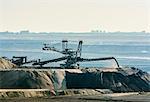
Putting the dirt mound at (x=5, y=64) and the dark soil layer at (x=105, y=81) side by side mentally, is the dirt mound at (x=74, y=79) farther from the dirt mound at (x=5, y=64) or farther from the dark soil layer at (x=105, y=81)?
the dirt mound at (x=5, y=64)

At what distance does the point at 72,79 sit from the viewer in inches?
1948

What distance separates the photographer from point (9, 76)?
156 feet

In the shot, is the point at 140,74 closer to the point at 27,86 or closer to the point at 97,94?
the point at 97,94

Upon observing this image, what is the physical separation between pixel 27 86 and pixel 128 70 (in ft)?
31.6

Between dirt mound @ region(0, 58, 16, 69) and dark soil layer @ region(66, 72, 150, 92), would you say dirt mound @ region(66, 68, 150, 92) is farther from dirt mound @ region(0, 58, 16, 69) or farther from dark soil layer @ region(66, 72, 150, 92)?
dirt mound @ region(0, 58, 16, 69)

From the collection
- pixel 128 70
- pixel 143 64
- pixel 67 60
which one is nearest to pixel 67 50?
pixel 67 60

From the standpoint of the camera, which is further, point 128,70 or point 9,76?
point 128,70

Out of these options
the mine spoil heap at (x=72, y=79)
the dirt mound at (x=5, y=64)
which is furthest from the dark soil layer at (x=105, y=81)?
the dirt mound at (x=5, y=64)

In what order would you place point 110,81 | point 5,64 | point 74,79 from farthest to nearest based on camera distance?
1. point 5,64
2. point 110,81
3. point 74,79

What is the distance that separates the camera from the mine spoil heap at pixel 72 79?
47.3 metres

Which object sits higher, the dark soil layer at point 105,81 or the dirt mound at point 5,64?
the dirt mound at point 5,64

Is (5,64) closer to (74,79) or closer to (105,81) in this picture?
(74,79)

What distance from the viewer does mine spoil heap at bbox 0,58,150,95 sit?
47.3 metres

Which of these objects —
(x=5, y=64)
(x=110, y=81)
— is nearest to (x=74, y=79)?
(x=110, y=81)
